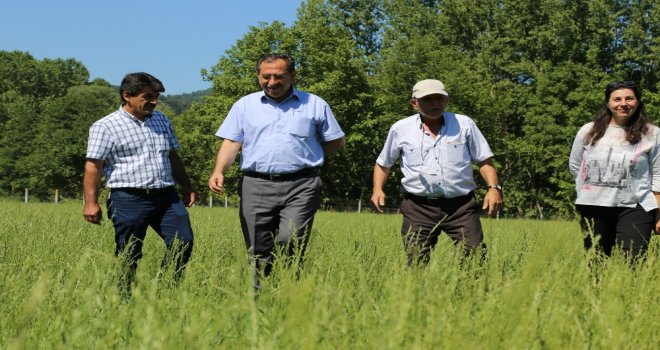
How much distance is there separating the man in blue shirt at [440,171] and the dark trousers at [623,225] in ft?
2.62

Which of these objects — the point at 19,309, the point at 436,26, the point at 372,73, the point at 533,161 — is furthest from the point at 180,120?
the point at 19,309

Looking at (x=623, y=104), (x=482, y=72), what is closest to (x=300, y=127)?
(x=623, y=104)

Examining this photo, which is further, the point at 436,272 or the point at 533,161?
the point at 533,161

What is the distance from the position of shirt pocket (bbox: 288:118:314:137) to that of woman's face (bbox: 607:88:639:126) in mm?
2274

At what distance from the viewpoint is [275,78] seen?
16.4ft

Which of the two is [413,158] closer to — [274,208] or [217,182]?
[274,208]

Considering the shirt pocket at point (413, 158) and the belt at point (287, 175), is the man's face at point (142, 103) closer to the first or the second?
the belt at point (287, 175)

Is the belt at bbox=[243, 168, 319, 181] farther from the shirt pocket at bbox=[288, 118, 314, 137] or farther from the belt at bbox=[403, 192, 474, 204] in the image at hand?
the belt at bbox=[403, 192, 474, 204]

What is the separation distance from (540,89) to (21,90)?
58329 millimetres

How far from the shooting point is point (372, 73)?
48.8m

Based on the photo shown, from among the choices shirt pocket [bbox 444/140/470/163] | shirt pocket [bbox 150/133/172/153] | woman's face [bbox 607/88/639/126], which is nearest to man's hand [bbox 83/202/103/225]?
shirt pocket [bbox 150/133/172/153]

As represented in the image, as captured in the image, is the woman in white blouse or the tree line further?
the tree line

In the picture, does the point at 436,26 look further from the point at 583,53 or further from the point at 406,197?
the point at 406,197

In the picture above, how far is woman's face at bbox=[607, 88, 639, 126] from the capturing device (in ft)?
16.5
